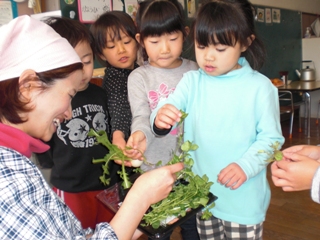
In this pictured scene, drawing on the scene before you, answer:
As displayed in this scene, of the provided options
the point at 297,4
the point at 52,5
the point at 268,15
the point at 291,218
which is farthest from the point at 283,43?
the point at 52,5

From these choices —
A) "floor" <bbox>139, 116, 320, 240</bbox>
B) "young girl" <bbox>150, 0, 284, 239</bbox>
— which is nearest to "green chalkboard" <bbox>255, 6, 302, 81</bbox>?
"floor" <bbox>139, 116, 320, 240</bbox>

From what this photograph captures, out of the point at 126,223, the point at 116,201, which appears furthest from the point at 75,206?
→ the point at 126,223

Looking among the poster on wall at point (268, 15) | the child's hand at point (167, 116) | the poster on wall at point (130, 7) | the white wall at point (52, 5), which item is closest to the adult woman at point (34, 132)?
Result: the child's hand at point (167, 116)

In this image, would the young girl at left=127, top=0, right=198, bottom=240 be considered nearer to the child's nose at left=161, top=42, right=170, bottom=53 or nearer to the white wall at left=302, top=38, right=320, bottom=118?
the child's nose at left=161, top=42, right=170, bottom=53

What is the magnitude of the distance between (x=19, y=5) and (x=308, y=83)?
4.16 metres

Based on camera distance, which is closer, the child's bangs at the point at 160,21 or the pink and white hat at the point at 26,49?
the pink and white hat at the point at 26,49

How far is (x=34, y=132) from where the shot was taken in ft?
2.65

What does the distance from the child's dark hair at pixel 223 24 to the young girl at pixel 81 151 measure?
45 centimetres

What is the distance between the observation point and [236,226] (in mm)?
1070

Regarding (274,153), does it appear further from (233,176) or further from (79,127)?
(79,127)

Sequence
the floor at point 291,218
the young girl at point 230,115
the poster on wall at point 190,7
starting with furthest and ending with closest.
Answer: the poster on wall at point 190,7, the floor at point 291,218, the young girl at point 230,115

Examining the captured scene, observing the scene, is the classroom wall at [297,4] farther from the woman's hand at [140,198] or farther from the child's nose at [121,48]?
the woman's hand at [140,198]

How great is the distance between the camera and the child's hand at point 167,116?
94cm

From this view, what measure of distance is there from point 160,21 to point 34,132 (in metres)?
0.64
